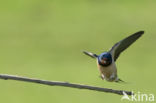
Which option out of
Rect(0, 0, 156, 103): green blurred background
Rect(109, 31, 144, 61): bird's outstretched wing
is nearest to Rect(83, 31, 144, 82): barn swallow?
Rect(109, 31, 144, 61): bird's outstretched wing

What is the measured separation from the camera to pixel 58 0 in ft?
39.3

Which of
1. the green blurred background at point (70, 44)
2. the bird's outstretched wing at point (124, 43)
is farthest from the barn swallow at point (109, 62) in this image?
the green blurred background at point (70, 44)

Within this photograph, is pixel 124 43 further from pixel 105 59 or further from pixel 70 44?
pixel 70 44

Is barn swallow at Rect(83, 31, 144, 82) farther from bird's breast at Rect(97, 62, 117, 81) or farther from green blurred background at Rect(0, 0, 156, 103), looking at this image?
green blurred background at Rect(0, 0, 156, 103)

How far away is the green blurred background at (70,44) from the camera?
6969 millimetres

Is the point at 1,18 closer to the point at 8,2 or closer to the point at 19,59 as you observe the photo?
the point at 8,2

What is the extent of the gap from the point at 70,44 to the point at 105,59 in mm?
6046

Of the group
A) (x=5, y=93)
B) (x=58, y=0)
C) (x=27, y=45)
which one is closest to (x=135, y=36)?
(x=5, y=93)

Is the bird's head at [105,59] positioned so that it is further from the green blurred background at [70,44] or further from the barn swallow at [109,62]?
the green blurred background at [70,44]

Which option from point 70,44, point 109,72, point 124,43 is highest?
point 124,43

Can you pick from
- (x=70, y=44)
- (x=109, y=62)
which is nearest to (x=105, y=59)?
(x=109, y=62)

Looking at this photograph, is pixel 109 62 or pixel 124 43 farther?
pixel 109 62

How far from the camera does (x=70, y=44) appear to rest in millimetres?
9445

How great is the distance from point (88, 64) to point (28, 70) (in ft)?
2.35
